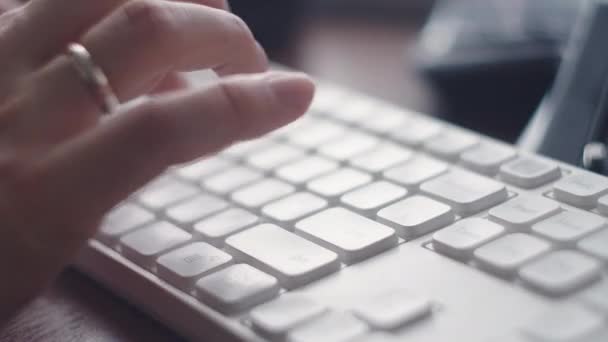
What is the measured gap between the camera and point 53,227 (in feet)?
1.15

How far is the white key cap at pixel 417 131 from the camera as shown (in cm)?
50

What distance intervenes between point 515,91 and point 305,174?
0.29 meters

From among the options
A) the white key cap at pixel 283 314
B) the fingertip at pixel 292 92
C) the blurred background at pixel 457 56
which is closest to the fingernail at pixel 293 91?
the fingertip at pixel 292 92

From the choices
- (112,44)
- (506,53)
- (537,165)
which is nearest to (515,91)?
→ (506,53)

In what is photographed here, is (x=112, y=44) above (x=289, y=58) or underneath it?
above

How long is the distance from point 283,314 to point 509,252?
0.34 ft

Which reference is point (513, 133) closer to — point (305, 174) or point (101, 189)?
point (305, 174)

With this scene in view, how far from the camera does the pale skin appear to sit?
0.35 metres

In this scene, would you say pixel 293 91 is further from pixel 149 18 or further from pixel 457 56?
pixel 457 56

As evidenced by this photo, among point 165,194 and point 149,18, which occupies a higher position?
point 149,18

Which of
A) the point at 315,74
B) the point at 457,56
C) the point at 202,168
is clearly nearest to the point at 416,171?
the point at 202,168

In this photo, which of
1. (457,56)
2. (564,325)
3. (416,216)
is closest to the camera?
(564,325)

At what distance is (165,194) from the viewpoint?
0.48 m

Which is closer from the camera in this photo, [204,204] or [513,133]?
[204,204]
